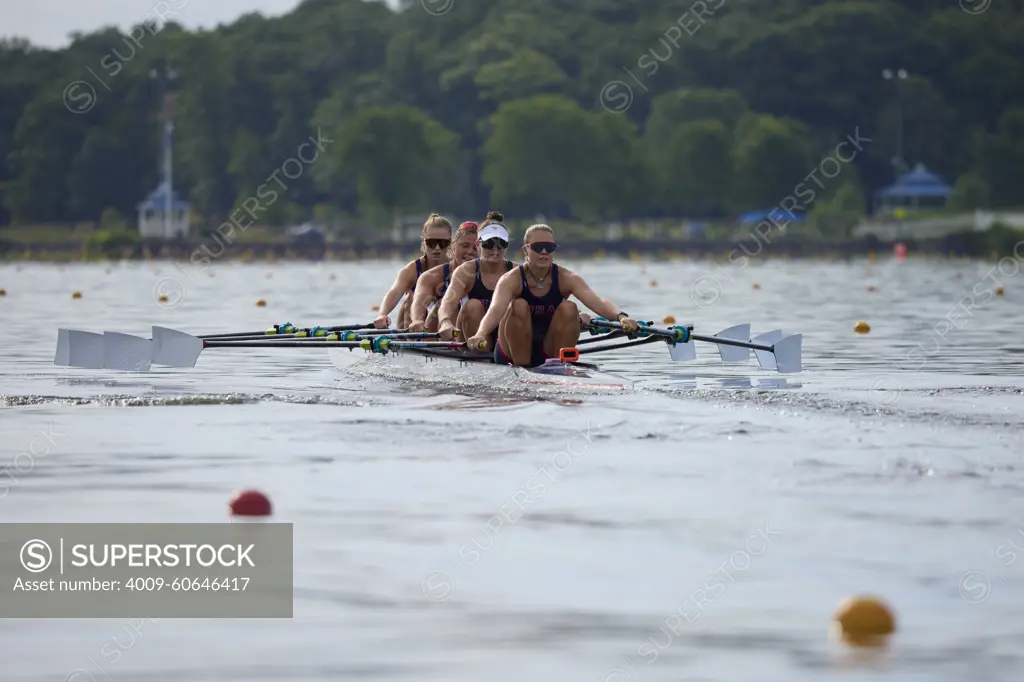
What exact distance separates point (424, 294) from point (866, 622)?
12.0 m

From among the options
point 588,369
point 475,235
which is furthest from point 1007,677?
point 475,235

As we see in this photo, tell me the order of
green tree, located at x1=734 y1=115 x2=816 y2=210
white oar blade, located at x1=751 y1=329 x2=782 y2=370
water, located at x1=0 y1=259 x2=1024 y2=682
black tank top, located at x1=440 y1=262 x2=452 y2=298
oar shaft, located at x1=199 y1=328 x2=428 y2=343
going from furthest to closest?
green tree, located at x1=734 y1=115 x2=816 y2=210 → white oar blade, located at x1=751 y1=329 x2=782 y2=370 → black tank top, located at x1=440 y1=262 x2=452 y2=298 → oar shaft, located at x1=199 y1=328 x2=428 y2=343 → water, located at x1=0 y1=259 x2=1024 y2=682

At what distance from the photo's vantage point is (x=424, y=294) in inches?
791

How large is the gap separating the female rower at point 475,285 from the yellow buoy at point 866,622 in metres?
9.84

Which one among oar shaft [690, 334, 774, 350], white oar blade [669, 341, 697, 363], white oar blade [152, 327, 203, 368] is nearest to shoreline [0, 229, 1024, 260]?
white oar blade [669, 341, 697, 363]

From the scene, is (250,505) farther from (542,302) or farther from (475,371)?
Answer: (475,371)

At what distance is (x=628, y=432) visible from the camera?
14.8m

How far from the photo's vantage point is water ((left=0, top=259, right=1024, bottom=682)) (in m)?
8.28

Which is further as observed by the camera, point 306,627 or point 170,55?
point 170,55

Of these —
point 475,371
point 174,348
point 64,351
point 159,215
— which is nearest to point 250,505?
point 475,371

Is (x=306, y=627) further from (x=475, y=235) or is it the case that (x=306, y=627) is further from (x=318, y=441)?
(x=475, y=235)

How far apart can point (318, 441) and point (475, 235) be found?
5424 millimetres

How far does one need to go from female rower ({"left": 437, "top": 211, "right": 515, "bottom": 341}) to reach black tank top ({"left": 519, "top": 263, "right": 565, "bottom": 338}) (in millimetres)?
783

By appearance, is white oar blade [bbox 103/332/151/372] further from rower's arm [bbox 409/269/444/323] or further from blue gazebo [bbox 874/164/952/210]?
blue gazebo [bbox 874/164/952/210]
